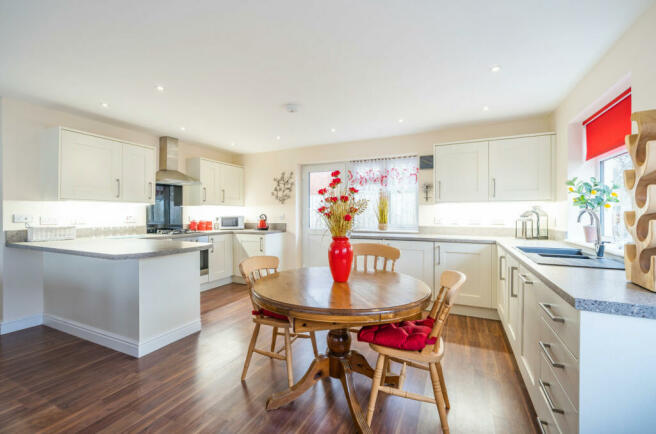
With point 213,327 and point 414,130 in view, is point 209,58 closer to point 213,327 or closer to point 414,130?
point 213,327

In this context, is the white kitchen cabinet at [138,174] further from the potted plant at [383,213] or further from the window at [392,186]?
the potted plant at [383,213]

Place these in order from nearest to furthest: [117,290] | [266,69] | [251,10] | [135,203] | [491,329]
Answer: [251,10], [266,69], [117,290], [491,329], [135,203]

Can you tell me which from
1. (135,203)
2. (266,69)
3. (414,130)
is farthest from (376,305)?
(135,203)

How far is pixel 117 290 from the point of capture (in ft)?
8.61

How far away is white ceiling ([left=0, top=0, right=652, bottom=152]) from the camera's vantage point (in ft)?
5.75

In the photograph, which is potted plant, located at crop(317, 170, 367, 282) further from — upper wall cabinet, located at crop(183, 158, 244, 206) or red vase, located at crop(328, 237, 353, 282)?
upper wall cabinet, located at crop(183, 158, 244, 206)

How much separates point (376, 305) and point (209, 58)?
85.8 inches

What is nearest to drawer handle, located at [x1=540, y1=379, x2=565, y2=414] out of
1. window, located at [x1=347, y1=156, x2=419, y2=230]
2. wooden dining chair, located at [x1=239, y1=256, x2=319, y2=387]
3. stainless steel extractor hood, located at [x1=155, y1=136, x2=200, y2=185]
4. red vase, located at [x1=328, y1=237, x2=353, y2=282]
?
red vase, located at [x1=328, y1=237, x2=353, y2=282]

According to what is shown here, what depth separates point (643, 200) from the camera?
123 cm

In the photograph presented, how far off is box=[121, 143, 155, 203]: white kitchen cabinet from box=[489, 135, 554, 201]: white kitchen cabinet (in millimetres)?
4473

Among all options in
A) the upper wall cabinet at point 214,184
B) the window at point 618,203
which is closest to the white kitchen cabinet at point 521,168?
the window at point 618,203

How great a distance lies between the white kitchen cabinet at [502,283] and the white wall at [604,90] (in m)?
0.70

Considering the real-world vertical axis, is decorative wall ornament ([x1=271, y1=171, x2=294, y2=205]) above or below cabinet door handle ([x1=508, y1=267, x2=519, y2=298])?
above

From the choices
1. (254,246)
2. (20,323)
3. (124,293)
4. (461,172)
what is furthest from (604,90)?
(20,323)
